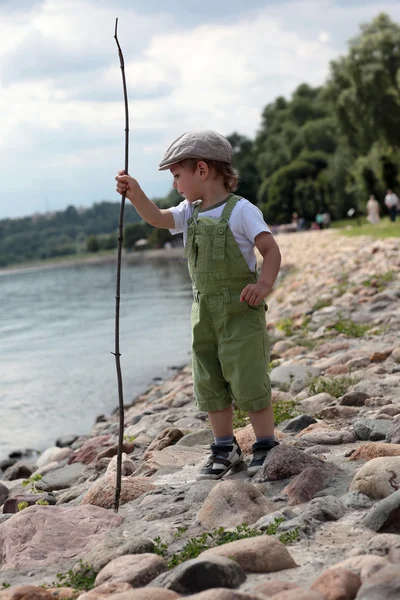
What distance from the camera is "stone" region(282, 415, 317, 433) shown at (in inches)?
197

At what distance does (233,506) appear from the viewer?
11.4 ft

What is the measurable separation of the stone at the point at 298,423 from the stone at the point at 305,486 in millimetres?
1232

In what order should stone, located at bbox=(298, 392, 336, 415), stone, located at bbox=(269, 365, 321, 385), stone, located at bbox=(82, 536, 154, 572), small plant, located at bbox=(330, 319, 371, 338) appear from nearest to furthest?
stone, located at bbox=(82, 536, 154, 572), stone, located at bbox=(298, 392, 336, 415), stone, located at bbox=(269, 365, 321, 385), small plant, located at bbox=(330, 319, 371, 338)

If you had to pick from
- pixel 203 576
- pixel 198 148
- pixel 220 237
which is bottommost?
pixel 203 576

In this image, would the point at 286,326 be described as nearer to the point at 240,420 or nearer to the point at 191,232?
the point at 240,420

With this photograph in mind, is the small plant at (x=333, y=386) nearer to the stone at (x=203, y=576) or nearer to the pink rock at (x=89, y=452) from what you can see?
the pink rock at (x=89, y=452)

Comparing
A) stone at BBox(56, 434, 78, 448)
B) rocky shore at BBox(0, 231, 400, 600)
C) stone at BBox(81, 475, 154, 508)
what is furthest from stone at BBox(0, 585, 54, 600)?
stone at BBox(56, 434, 78, 448)

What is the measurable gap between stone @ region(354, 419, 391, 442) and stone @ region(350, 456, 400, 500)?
886 millimetres

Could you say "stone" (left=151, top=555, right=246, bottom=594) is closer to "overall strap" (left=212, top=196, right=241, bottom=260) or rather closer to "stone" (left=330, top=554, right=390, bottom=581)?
"stone" (left=330, top=554, right=390, bottom=581)

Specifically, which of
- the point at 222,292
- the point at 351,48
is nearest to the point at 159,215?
the point at 222,292

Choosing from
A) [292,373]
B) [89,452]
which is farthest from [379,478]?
[89,452]

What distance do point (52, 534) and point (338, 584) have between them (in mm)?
1510

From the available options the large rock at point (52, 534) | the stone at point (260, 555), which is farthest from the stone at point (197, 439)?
the stone at point (260, 555)

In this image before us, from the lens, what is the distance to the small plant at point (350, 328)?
29.3 feet
